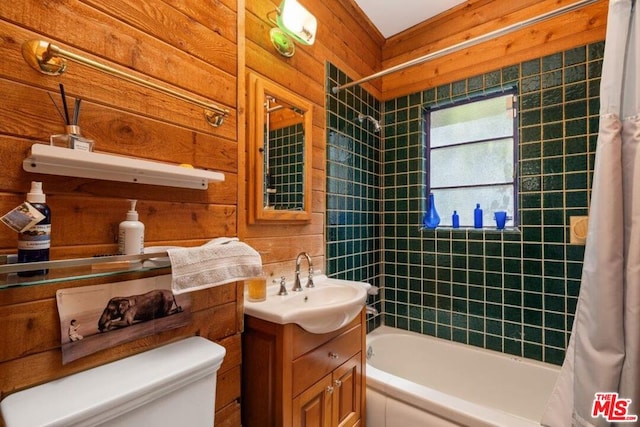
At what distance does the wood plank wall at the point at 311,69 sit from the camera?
4.67 ft

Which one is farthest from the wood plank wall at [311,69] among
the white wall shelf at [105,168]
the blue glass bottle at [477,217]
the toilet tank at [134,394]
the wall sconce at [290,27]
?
the blue glass bottle at [477,217]

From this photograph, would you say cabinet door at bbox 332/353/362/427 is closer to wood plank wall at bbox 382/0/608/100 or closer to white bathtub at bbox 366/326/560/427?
white bathtub at bbox 366/326/560/427

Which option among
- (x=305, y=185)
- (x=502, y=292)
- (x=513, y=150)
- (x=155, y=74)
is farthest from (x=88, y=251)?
(x=513, y=150)

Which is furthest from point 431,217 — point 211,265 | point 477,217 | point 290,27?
point 211,265

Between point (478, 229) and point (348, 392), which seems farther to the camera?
point (478, 229)

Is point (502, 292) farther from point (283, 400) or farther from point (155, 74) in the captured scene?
point (155, 74)

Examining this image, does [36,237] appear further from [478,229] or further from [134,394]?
[478,229]

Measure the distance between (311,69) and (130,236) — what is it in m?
1.41

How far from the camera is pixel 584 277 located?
908 millimetres

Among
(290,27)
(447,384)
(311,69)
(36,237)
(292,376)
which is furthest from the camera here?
(447,384)

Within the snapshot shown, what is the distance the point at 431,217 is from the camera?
222 cm

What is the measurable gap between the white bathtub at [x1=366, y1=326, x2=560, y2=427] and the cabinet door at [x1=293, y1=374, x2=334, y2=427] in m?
0.38

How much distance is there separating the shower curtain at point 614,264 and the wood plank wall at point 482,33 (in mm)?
1102

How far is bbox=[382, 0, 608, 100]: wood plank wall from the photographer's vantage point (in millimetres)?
1723
